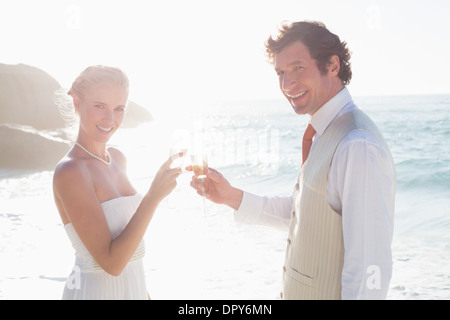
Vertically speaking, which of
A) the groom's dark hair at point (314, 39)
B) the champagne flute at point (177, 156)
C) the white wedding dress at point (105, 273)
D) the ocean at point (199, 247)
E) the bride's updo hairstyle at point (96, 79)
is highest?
the groom's dark hair at point (314, 39)

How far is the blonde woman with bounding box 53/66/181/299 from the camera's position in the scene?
2.81 m

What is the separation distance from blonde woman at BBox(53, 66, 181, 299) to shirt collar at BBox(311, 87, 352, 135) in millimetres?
832

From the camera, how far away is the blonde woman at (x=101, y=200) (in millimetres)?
2811

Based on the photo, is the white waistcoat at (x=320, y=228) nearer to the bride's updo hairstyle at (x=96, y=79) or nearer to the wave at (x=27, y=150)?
the bride's updo hairstyle at (x=96, y=79)

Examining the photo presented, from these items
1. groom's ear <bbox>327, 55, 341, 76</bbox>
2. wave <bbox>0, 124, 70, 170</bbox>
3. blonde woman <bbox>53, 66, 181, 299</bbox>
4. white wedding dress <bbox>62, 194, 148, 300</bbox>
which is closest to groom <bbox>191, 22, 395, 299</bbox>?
groom's ear <bbox>327, 55, 341, 76</bbox>

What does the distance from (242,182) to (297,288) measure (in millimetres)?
16432

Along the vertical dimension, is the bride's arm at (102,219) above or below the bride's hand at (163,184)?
below

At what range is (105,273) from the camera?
3.04 metres

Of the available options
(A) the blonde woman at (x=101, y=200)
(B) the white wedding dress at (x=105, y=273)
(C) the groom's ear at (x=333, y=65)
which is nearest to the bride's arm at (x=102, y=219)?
(A) the blonde woman at (x=101, y=200)

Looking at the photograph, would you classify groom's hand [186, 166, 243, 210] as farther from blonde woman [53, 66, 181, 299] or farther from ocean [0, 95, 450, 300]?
blonde woman [53, 66, 181, 299]

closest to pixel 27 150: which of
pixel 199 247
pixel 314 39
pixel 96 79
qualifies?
pixel 199 247
